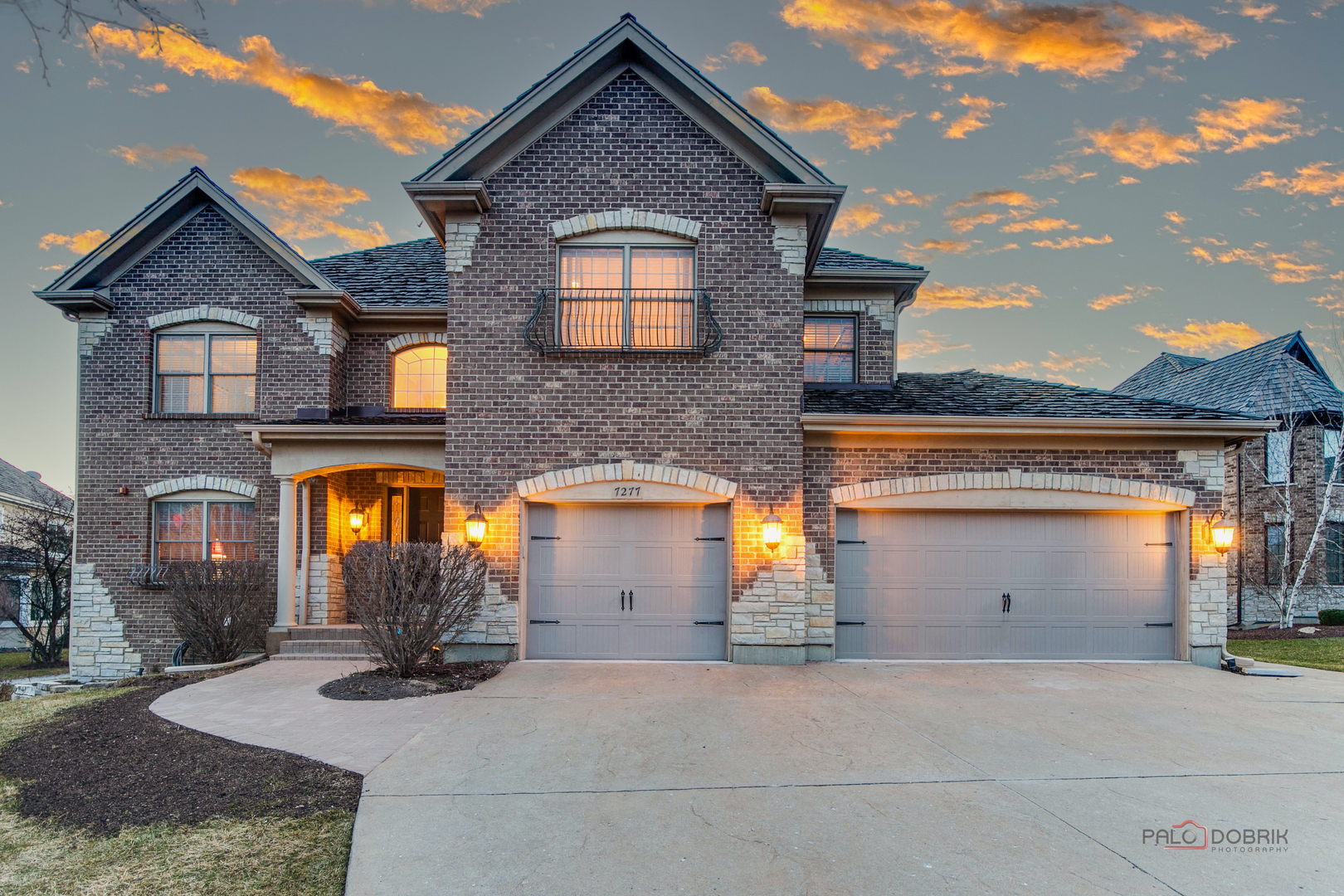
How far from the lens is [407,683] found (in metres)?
8.69

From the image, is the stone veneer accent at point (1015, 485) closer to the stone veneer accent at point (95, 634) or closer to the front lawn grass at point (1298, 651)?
the front lawn grass at point (1298, 651)

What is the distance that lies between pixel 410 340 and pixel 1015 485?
10.5 metres

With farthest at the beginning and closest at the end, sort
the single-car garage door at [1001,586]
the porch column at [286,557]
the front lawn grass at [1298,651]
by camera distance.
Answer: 1. the front lawn grass at [1298,651]
2. the porch column at [286,557]
3. the single-car garage door at [1001,586]

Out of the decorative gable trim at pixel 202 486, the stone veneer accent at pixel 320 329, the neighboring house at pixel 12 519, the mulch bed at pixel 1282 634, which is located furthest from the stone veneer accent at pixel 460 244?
the neighboring house at pixel 12 519

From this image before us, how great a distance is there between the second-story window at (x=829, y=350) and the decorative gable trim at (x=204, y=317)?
9731 mm

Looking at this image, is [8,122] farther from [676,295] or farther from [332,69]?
[332,69]

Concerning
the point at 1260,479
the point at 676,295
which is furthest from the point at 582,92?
the point at 1260,479

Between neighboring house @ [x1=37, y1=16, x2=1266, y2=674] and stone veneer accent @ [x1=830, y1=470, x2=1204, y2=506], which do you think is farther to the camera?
stone veneer accent @ [x1=830, y1=470, x2=1204, y2=506]

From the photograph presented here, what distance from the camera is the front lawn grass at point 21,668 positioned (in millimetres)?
16578

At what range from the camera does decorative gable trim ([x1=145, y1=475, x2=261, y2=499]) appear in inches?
500

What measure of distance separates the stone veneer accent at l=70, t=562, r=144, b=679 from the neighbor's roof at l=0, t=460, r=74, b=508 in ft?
54.7

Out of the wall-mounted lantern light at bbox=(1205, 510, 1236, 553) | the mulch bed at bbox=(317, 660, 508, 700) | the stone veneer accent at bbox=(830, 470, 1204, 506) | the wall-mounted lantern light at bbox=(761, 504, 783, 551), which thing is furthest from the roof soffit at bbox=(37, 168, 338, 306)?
the wall-mounted lantern light at bbox=(1205, 510, 1236, 553)

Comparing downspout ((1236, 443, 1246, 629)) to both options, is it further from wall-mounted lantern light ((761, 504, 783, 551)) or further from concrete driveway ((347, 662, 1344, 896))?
wall-mounted lantern light ((761, 504, 783, 551))

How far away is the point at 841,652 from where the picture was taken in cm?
1047
